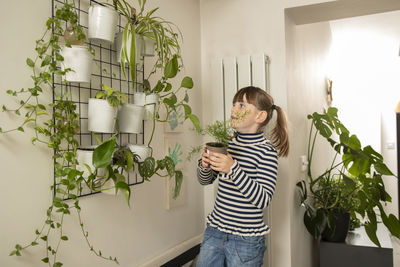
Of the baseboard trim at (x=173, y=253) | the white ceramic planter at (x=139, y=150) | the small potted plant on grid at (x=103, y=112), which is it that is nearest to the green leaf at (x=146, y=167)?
the white ceramic planter at (x=139, y=150)

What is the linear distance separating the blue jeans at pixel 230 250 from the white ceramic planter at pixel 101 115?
0.67 meters

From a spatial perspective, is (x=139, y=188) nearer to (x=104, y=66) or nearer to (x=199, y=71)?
(x=104, y=66)

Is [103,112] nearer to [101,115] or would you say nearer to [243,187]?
[101,115]

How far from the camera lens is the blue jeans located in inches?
52.7

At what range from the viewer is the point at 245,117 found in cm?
141

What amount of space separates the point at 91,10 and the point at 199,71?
3.30 ft

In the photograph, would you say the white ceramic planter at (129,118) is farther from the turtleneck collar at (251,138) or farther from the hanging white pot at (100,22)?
the turtleneck collar at (251,138)

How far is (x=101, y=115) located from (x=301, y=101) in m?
1.53

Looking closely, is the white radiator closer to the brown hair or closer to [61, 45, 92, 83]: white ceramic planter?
the brown hair

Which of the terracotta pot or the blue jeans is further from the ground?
the terracotta pot

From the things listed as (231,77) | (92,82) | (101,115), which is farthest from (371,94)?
(101,115)

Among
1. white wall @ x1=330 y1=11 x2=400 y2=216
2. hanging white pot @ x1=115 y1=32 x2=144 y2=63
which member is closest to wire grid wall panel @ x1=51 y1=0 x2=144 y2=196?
hanging white pot @ x1=115 y1=32 x2=144 y2=63

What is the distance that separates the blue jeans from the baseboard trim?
25 centimetres

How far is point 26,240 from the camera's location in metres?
1.02
